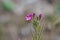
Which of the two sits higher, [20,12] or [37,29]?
[37,29]

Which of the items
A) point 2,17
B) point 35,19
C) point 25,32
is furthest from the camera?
point 2,17

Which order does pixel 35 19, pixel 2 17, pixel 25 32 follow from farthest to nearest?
pixel 2 17 < pixel 25 32 < pixel 35 19

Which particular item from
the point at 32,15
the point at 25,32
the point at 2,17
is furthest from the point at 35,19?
the point at 2,17

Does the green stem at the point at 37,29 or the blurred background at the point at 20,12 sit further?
the blurred background at the point at 20,12

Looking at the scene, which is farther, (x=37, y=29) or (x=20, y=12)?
(x=20, y=12)

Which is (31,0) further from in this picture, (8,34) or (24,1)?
(8,34)

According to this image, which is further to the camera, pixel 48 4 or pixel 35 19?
pixel 48 4

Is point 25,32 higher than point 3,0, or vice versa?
point 3,0

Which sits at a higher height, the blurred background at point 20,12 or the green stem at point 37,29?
the green stem at point 37,29

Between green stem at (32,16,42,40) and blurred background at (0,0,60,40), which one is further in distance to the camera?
blurred background at (0,0,60,40)

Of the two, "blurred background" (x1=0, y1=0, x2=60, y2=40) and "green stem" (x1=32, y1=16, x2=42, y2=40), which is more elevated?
"green stem" (x1=32, y1=16, x2=42, y2=40)
